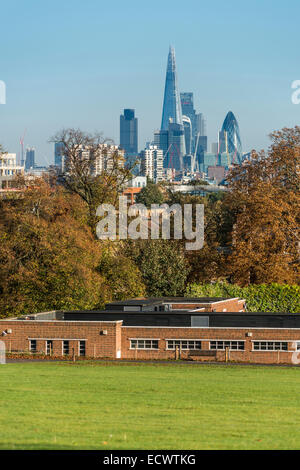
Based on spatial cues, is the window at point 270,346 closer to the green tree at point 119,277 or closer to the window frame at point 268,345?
the window frame at point 268,345

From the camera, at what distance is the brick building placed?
52094 millimetres

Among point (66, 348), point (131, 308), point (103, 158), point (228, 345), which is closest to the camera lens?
point (228, 345)

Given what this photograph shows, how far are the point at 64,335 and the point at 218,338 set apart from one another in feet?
33.4

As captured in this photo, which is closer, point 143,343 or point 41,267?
point 143,343

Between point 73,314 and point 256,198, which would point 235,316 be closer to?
point 73,314

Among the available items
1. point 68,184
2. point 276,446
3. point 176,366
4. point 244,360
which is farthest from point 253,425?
point 68,184

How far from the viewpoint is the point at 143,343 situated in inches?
2120

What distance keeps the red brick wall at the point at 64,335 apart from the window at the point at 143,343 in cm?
99

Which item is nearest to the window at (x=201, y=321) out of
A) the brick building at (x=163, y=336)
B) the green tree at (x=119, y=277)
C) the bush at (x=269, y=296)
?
the brick building at (x=163, y=336)

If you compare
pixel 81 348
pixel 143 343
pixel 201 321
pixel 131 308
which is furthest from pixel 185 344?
pixel 81 348

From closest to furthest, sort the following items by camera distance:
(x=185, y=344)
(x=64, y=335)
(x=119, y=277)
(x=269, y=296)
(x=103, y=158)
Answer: (x=185, y=344) → (x=64, y=335) → (x=119, y=277) → (x=269, y=296) → (x=103, y=158)

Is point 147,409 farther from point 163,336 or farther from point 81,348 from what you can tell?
point 81,348

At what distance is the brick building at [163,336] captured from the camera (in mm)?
52094
